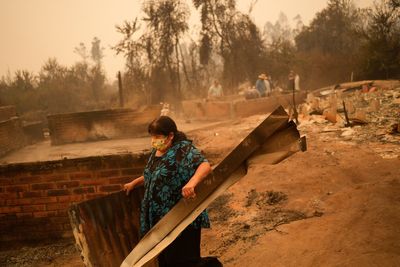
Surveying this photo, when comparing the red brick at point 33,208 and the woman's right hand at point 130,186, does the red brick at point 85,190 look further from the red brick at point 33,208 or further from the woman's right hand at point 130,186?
the woman's right hand at point 130,186

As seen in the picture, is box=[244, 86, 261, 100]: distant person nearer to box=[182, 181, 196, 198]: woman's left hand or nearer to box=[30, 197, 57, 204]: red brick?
box=[30, 197, 57, 204]: red brick

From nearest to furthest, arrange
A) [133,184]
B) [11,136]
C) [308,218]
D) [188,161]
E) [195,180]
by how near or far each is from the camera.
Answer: [195,180] → [188,161] → [133,184] → [308,218] → [11,136]

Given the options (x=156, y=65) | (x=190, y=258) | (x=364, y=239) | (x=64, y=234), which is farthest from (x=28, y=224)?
(x=156, y=65)

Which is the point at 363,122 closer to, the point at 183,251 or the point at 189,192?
the point at 183,251

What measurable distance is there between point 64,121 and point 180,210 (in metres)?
12.4

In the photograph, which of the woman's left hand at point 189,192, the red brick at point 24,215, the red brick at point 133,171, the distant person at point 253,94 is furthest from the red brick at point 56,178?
the distant person at point 253,94

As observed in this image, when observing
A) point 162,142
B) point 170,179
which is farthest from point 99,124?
point 170,179

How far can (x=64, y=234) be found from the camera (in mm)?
4219

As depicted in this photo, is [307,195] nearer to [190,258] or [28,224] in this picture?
[190,258]

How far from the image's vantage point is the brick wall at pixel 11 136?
12536 millimetres

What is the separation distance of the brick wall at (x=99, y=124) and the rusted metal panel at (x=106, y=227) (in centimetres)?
1041

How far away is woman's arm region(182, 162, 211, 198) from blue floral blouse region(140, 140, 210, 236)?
7 centimetres

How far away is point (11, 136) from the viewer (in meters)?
13.2

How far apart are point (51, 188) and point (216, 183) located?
2.64 metres
